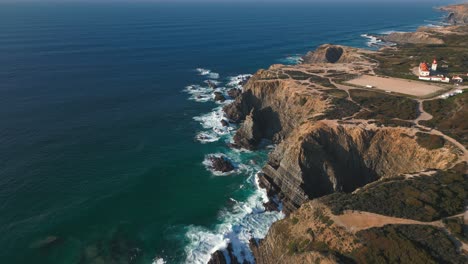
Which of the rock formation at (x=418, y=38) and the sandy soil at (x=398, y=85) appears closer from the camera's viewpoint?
the sandy soil at (x=398, y=85)

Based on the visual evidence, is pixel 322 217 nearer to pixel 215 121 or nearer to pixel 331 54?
→ pixel 215 121

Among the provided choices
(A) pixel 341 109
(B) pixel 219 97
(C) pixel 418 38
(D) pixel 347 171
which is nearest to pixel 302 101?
(A) pixel 341 109

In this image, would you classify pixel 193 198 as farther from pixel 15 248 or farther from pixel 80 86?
pixel 80 86

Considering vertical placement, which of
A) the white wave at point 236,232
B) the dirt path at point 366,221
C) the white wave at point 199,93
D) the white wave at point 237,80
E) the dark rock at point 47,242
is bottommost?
the white wave at point 236,232

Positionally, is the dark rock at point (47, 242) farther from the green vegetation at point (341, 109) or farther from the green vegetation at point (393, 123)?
the green vegetation at point (393, 123)

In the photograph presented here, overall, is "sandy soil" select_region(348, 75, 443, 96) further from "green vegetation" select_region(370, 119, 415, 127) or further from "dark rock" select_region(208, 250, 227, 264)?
"dark rock" select_region(208, 250, 227, 264)

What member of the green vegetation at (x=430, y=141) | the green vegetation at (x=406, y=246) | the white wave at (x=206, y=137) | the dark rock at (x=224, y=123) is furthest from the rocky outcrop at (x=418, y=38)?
the green vegetation at (x=406, y=246)
